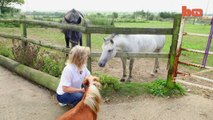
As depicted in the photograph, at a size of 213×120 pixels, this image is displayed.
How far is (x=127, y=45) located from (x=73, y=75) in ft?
8.64

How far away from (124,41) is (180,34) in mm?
1345

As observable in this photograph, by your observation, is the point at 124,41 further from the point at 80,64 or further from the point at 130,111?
the point at 80,64

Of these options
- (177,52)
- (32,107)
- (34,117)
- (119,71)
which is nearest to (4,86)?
(32,107)

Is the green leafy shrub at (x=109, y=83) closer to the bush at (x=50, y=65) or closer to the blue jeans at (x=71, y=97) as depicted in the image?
the bush at (x=50, y=65)

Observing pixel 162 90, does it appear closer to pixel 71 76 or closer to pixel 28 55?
pixel 71 76

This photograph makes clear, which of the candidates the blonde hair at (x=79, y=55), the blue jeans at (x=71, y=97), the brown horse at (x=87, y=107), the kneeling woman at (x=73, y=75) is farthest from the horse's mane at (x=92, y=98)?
the blue jeans at (x=71, y=97)

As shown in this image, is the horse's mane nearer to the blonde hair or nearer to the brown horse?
the brown horse

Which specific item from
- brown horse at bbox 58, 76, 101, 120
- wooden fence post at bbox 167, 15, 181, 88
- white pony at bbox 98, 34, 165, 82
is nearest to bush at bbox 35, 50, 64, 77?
white pony at bbox 98, 34, 165, 82

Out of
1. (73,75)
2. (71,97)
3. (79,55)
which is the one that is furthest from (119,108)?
(79,55)

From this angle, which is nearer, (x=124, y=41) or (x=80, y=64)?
(x=80, y=64)

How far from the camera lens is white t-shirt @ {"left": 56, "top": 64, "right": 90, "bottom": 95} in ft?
Answer: 9.59

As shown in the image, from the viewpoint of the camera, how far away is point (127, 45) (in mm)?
5402

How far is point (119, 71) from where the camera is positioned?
686 cm

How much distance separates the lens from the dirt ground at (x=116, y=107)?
3873 millimetres
